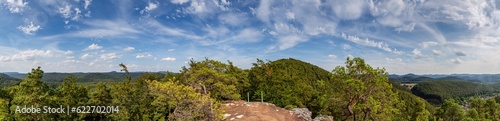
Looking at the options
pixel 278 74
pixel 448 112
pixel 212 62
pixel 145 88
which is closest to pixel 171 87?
pixel 145 88

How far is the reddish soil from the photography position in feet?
75.4

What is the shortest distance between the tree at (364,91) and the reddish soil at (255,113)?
15.0 ft

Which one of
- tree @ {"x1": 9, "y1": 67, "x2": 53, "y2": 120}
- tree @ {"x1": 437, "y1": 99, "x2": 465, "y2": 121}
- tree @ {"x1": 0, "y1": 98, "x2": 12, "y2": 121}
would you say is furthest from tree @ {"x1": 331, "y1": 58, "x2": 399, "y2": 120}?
tree @ {"x1": 437, "y1": 99, "x2": 465, "y2": 121}

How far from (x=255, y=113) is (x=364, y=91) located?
8.94m

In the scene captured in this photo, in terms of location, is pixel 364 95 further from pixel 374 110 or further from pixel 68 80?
pixel 68 80

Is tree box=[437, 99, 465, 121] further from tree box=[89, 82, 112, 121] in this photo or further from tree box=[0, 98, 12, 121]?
tree box=[0, 98, 12, 121]

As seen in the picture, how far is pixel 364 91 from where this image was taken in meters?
23.7

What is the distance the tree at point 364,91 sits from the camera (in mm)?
23062

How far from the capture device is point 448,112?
63281 millimetres

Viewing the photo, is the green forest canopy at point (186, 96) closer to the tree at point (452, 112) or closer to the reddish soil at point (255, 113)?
the reddish soil at point (255, 113)

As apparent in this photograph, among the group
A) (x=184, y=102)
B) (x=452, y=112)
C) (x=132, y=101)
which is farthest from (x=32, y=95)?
(x=452, y=112)

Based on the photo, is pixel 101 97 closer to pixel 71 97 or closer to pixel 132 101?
pixel 71 97

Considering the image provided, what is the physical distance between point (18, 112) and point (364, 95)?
27.2 metres

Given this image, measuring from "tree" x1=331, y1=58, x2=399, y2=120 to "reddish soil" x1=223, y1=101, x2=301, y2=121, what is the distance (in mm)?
4571
